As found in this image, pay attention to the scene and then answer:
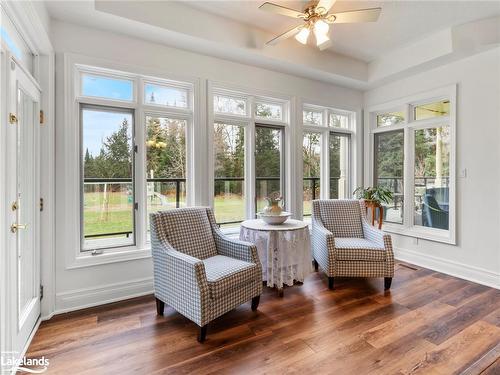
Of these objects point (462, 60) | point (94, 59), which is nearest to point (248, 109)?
point (94, 59)

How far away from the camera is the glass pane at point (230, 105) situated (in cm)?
355

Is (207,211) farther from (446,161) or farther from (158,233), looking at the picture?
(446,161)

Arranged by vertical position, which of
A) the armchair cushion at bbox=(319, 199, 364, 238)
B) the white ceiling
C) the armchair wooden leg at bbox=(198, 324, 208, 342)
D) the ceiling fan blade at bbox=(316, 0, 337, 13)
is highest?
the white ceiling

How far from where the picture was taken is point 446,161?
376 cm

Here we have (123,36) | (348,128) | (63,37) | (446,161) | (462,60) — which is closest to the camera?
(63,37)

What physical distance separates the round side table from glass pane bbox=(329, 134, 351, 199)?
187 cm

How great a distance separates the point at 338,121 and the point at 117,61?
Result: 3364mm

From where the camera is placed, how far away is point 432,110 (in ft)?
12.8

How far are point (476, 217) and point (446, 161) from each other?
0.82 meters

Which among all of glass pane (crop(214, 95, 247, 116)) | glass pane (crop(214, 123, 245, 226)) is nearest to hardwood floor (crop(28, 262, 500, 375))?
glass pane (crop(214, 123, 245, 226))

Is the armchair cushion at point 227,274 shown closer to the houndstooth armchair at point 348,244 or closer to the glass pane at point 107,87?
the houndstooth armchair at point 348,244

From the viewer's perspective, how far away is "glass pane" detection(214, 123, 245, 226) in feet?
11.7

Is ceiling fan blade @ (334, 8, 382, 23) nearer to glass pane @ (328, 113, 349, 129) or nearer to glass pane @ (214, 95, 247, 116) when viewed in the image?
glass pane @ (214, 95, 247, 116)

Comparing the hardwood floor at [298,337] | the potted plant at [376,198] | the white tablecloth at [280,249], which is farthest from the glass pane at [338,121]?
the hardwood floor at [298,337]
